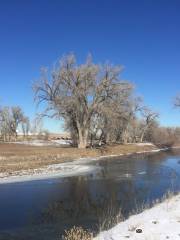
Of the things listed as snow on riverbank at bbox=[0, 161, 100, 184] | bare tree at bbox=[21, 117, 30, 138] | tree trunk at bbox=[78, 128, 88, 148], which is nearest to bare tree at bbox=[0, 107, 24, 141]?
bare tree at bbox=[21, 117, 30, 138]

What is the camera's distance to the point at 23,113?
123812 millimetres

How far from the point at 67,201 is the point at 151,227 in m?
8.22

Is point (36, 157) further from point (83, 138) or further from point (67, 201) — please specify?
point (67, 201)

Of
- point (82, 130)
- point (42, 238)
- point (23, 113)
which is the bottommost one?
point (42, 238)

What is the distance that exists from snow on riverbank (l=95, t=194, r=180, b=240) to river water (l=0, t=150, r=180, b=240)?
1.69m

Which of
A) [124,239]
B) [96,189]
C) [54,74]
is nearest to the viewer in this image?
[124,239]

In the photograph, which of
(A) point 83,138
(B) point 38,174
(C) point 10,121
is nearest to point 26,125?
(C) point 10,121

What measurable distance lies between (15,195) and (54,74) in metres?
35.4

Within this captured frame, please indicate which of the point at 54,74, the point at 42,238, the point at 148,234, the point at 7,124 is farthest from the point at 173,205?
the point at 7,124

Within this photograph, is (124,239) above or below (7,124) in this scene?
below

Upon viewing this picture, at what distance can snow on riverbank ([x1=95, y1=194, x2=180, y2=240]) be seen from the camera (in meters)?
9.86

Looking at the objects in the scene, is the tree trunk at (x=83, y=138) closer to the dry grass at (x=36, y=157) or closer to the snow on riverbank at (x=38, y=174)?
the dry grass at (x=36, y=157)

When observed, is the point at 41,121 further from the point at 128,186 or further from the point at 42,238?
the point at 42,238

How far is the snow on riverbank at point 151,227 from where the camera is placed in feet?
32.3
